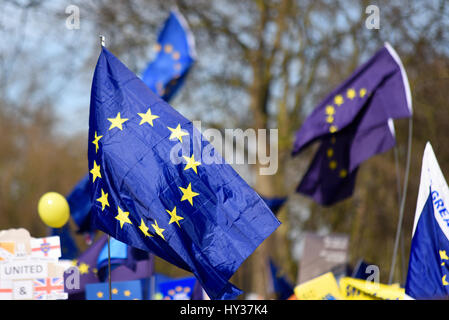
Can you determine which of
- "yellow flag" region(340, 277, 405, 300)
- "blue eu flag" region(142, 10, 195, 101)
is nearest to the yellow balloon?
"blue eu flag" region(142, 10, 195, 101)

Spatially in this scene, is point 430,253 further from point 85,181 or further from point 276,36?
point 276,36

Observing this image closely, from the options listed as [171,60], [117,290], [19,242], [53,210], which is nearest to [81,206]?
[53,210]

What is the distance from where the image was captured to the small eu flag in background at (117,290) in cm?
724

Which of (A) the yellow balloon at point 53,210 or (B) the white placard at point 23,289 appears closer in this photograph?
(B) the white placard at point 23,289

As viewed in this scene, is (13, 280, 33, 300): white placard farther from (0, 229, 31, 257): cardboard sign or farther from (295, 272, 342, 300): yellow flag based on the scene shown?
(295, 272, 342, 300): yellow flag

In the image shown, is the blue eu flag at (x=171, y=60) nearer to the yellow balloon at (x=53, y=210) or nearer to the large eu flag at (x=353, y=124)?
the large eu flag at (x=353, y=124)

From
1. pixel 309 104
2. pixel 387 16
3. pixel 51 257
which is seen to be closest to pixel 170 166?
pixel 51 257

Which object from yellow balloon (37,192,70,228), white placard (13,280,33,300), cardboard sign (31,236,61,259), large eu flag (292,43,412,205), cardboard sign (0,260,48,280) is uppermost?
large eu flag (292,43,412,205)

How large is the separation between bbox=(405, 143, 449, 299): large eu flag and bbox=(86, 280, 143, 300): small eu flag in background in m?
2.89

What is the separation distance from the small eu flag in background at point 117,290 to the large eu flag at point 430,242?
2889 mm

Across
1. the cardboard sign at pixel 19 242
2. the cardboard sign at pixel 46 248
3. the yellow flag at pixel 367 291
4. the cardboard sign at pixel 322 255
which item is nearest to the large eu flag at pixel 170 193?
the cardboard sign at pixel 46 248

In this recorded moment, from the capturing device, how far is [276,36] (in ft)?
49.7

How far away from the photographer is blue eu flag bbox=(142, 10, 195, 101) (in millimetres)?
10398
